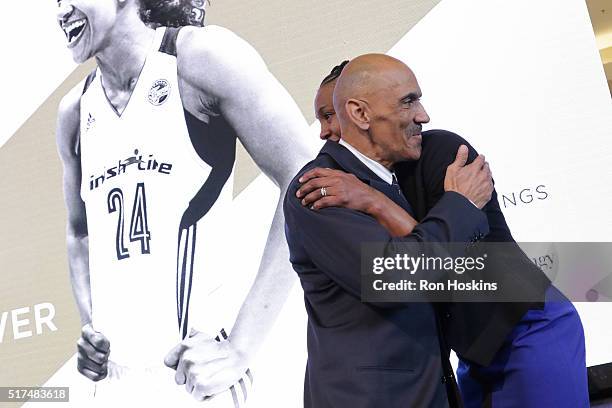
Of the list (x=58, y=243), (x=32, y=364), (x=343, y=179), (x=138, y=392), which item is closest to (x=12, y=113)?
(x=58, y=243)

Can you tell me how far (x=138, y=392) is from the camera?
2564 mm

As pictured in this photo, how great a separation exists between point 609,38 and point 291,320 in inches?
132

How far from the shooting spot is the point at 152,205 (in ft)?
8.59

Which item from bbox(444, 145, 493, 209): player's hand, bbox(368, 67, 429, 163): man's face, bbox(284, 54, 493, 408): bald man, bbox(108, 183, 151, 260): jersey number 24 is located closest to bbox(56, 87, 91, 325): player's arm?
bbox(108, 183, 151, 260): jersey number 24

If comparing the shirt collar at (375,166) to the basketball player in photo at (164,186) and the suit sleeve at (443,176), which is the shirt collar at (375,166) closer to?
the suit sleeve at (443,176)

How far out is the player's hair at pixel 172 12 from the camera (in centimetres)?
271

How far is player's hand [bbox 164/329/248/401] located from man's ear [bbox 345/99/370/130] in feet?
4.16

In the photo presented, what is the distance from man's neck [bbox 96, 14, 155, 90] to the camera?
276cm

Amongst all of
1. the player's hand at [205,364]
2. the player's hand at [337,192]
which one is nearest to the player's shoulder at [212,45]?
the player's hand at [205,364]

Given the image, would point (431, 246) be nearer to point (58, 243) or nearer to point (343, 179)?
point (343, 179)

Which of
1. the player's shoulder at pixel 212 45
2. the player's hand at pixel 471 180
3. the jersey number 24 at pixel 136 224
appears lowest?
the player's hand at pixel 471 180

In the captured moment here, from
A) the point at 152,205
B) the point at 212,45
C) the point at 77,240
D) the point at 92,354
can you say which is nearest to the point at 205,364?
the point at 92,354

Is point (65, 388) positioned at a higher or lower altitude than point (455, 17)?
lower

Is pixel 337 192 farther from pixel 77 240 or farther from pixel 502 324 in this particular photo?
pixel 77 240
